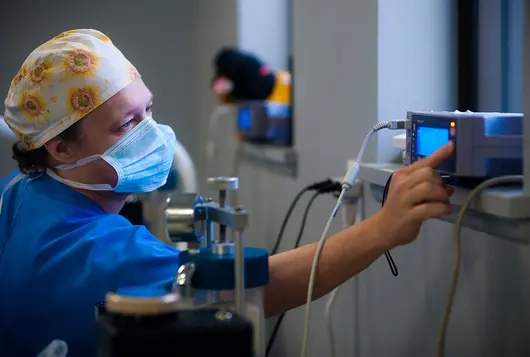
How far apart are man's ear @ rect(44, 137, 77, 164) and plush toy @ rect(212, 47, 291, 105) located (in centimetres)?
108

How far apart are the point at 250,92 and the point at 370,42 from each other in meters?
1.22

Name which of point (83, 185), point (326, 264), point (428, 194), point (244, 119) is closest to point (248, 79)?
point (244, 119)

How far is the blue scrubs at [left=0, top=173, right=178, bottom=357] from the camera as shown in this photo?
1118mm

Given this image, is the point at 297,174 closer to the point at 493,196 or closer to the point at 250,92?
the point at 250,92

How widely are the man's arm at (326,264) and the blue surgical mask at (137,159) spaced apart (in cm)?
34

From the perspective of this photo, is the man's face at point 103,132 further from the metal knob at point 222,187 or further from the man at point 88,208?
the metal knob at point 222,187

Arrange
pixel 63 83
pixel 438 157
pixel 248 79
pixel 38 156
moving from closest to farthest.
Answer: pixel 438 157 < pixel 63 83 < pixel 38 156 < pixel 248 79

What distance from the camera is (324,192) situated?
1.58 meters

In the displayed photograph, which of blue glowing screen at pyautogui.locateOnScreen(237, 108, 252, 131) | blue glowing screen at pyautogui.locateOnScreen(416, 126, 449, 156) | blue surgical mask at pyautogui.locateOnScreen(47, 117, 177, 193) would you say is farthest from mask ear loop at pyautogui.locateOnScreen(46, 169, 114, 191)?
blue glowing screen at pyautogui.locateOnScreen(237, 108, 252, 131)

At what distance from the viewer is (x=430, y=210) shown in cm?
95

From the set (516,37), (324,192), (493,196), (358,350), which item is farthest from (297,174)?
(493,196)

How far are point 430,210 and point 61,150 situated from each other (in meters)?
0.68

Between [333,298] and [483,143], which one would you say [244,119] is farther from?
[483,143]

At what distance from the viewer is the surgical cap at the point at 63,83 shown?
1244 mm
